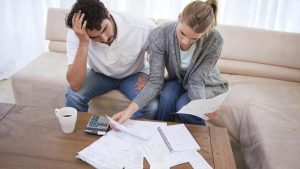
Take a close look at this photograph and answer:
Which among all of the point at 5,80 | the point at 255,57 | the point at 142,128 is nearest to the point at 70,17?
the point at 142,128

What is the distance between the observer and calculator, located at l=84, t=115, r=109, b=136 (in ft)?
3.85

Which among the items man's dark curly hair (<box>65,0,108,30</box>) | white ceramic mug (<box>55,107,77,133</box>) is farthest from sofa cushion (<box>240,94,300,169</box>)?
man's dark curly hair (<box>65,0,108,30</box>)

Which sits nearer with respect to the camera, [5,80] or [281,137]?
[281,137]

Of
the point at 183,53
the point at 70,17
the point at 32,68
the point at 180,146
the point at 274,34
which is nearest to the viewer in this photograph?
the point at 180,146

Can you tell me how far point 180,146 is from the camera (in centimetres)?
114

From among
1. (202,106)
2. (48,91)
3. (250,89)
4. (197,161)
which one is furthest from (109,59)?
(250,89)

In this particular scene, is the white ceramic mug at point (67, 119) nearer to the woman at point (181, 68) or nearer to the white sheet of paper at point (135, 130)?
the white sheet of paper at point (135, 130)

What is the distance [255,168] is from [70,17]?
1.06 metres

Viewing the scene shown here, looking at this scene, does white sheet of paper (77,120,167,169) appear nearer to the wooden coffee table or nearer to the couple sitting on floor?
the wooden coffee table

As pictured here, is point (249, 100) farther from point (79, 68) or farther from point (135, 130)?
point (79, 68)

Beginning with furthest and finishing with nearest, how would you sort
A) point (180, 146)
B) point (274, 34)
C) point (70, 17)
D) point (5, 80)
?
point (5, 80) < point (274, 34) < point (70, 17) < point (180, 146)

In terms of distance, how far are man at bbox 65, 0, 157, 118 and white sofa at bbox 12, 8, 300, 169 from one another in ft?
0.32

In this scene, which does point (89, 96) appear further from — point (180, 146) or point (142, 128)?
point (180, 146)

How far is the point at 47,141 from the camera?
1122 mm
